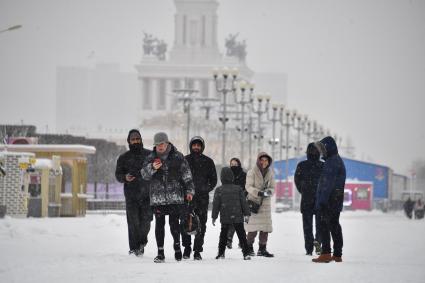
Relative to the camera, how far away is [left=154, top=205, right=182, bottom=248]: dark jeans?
20.7 m

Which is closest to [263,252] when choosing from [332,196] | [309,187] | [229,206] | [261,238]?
[261,238]

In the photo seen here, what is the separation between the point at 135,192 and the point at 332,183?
293 centimetres

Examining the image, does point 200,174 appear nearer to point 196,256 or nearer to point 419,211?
point 196,256

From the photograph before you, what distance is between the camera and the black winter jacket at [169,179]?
2072 cm

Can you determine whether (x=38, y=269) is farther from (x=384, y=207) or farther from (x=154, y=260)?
(x=384, y=207)

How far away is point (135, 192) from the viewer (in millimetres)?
22359

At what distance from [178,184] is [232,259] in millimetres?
1513

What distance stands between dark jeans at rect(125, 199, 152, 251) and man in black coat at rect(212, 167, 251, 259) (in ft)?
3.44

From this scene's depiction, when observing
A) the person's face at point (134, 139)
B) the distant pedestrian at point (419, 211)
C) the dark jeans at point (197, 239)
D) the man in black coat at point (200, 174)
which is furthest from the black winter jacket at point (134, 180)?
the distant pedestrian at point (419, 211)

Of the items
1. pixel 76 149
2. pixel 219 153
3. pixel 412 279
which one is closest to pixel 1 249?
pixel 412 279

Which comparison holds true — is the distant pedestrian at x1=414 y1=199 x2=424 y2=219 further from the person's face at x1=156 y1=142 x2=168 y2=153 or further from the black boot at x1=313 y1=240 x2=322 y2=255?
the person's face at x1=156 y1=142 x2=168 y2=153

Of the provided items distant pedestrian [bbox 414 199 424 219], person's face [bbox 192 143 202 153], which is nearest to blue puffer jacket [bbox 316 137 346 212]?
person's face [bbox 192 143 202 153]

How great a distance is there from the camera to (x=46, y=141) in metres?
83.9

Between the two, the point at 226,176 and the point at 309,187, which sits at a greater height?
the point at 226,176
